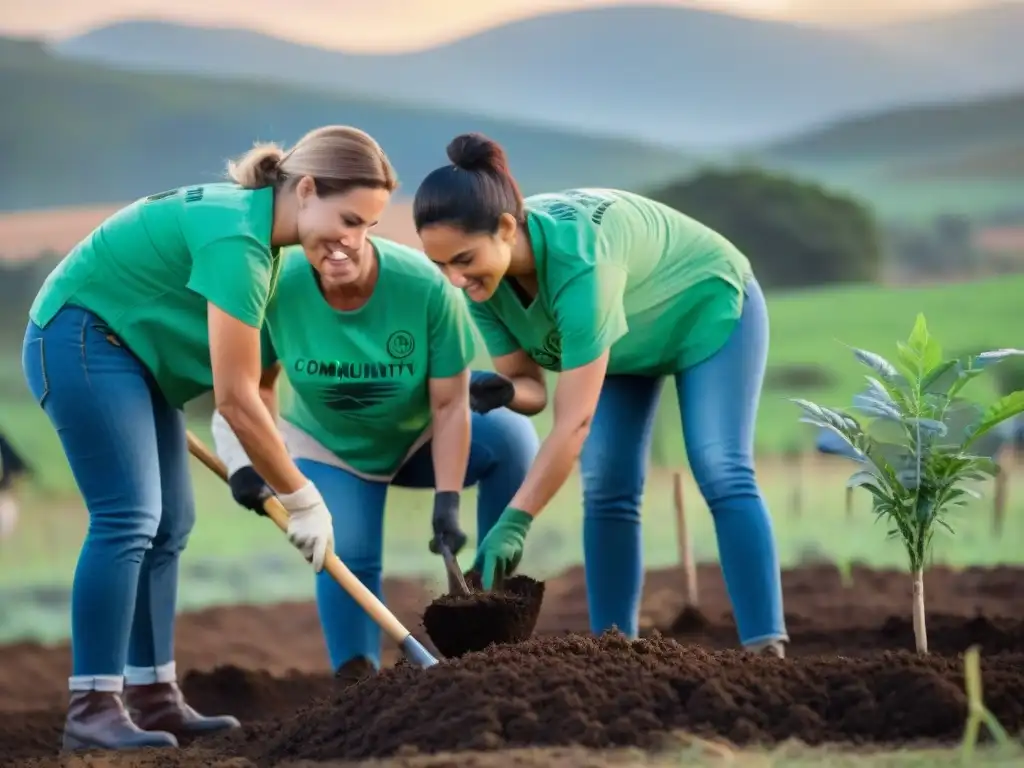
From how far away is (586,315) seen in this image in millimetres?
3250

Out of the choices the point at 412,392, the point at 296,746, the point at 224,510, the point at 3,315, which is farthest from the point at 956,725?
the point at 3,315

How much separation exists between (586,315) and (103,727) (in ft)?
4.76

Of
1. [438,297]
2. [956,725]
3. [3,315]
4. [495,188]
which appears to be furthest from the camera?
[3,315]

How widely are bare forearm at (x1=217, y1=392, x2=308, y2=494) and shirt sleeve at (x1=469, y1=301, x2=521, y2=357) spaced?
0.63 meters

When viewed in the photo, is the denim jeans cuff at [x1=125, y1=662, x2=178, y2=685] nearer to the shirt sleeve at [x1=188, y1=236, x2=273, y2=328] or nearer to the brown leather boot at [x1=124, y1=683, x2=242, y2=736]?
the brown leather boot at [x1=124, y1=683, x2=242, y2=736]

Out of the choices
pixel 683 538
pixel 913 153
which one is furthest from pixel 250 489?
pixel 913 153

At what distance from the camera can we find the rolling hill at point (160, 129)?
9.98m

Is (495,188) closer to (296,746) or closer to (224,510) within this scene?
(296,746)

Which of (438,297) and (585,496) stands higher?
(438,297)

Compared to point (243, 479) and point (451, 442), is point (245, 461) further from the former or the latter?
point (451, 442)

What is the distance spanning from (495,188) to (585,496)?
1.10 metres

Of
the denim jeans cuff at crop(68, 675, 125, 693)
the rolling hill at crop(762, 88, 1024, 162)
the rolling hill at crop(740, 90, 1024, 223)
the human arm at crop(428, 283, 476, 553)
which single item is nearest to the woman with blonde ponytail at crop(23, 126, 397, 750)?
the denim jeans cuff at crop(68, 675, 125, 693)

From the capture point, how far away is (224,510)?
8.17 meters

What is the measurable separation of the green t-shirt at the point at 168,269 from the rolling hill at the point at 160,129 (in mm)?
6410
